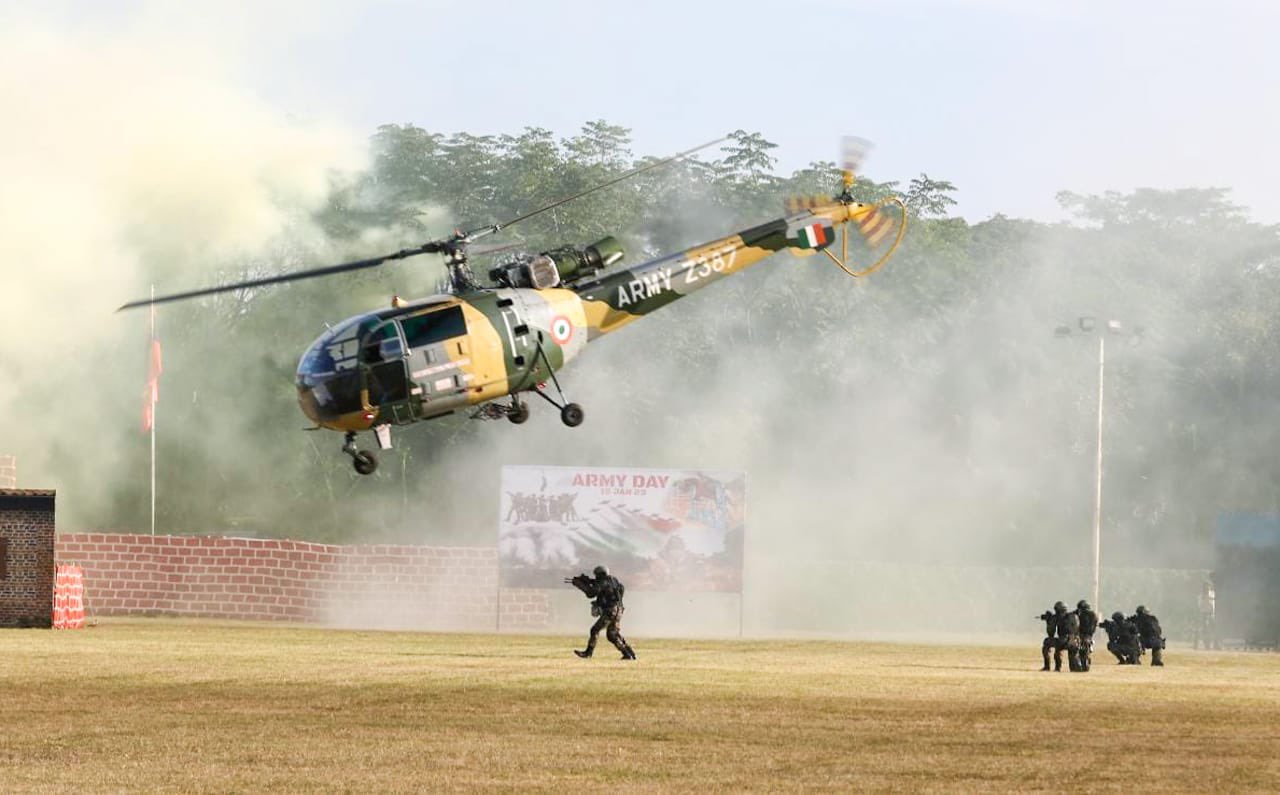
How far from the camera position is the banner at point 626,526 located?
56188 mm

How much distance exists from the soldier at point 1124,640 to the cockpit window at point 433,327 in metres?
17.6

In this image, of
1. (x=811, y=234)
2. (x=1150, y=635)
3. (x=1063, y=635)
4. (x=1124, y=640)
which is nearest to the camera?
(x=1063, y=635)

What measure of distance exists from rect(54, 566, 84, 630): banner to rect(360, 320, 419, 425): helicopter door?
59.9 feet

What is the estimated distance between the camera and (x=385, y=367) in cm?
3544

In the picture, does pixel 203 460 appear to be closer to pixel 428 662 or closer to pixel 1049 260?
pixel 1049 260

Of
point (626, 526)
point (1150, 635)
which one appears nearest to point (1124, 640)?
point (1150, 635)

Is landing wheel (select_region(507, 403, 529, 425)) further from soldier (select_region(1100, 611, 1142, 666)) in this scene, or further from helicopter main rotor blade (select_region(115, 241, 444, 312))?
soldier (select_region(1100, 611, 1142, 666))

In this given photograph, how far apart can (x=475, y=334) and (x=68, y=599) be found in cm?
2050

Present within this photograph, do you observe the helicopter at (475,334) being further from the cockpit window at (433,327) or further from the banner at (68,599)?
the banner at (68,599)

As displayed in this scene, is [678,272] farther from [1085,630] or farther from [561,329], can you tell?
[1085,630]

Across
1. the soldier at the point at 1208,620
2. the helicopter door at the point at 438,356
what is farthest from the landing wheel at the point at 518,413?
the soldier at the point at 1208,620

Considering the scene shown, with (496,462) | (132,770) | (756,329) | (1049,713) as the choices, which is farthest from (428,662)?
(756,329)

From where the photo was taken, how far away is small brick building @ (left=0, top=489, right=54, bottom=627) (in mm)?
50281

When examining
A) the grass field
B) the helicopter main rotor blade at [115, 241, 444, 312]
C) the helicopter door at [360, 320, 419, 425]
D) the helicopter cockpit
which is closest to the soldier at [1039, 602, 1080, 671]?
the grass field
